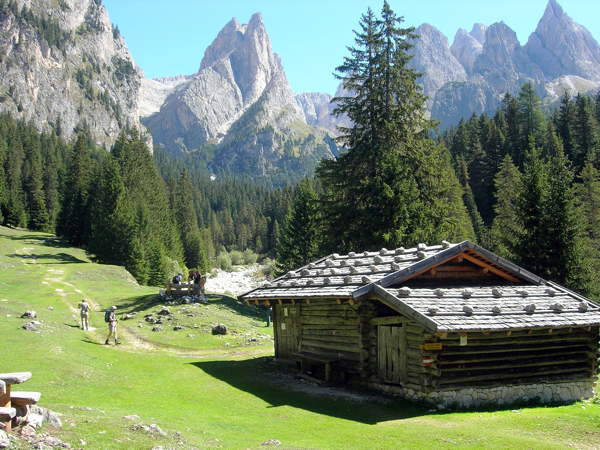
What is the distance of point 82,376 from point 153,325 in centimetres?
1558

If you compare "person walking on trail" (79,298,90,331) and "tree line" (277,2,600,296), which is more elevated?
"tree line" (277,2,600,296)

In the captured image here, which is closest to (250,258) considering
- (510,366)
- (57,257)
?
(57,257)

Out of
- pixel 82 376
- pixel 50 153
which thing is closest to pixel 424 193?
pixel 82 376

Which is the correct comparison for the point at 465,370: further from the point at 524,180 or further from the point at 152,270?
the point at 152,270

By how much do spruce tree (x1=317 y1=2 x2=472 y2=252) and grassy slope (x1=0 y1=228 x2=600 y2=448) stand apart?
41.7 feet

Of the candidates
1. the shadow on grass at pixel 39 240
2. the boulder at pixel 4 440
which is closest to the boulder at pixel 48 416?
the boulder at pixel 4 440

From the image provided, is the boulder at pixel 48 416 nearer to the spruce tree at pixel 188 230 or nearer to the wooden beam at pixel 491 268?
the wooden beam at pixel 491 268

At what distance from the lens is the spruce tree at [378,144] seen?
4097cm

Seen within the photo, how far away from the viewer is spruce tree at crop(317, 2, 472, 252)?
4097cm

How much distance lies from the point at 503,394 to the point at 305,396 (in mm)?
7269

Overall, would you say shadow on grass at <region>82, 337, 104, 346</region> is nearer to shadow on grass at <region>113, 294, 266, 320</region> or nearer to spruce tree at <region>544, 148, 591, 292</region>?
shadow on grass at <region>113, 294, 266, 320</region>

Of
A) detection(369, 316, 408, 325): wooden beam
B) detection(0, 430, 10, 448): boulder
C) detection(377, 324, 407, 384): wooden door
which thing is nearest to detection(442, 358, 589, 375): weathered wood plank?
detection(377, 324, 407, 384): wooden door

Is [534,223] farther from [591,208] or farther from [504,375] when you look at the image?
[504,375]

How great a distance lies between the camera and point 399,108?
4262 cm
